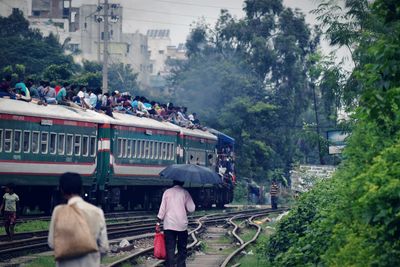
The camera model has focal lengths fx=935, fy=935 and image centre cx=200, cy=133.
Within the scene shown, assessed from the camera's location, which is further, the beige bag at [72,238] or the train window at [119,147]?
the train window at [119,147]

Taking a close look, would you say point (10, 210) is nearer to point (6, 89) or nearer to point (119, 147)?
point (6, 89)

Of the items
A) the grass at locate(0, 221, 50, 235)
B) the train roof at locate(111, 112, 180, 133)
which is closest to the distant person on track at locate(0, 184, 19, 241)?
the grass at locate(0, 221, 50, 235)

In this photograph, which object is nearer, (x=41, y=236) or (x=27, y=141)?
(x=41, y=236)

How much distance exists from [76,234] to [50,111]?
19294 millimetres

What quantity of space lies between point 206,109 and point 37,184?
31.0 meters

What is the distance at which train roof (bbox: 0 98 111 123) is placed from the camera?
24802mm

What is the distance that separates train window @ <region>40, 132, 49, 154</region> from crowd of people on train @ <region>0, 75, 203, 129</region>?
2.88 ft

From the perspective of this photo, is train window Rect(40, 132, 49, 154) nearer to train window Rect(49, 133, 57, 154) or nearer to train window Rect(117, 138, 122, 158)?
train window Rect(49, 133, 57, 154)

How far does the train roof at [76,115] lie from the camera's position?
2501cm

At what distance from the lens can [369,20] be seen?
2205 cm

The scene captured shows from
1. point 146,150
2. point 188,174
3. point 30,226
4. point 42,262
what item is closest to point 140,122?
point 146,150

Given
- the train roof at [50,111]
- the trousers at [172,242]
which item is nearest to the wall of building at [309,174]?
the train roof at [50,111]

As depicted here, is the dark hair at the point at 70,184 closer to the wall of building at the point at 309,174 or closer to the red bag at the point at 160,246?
the red bag at the point at 160,246

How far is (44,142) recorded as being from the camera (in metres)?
26.6
